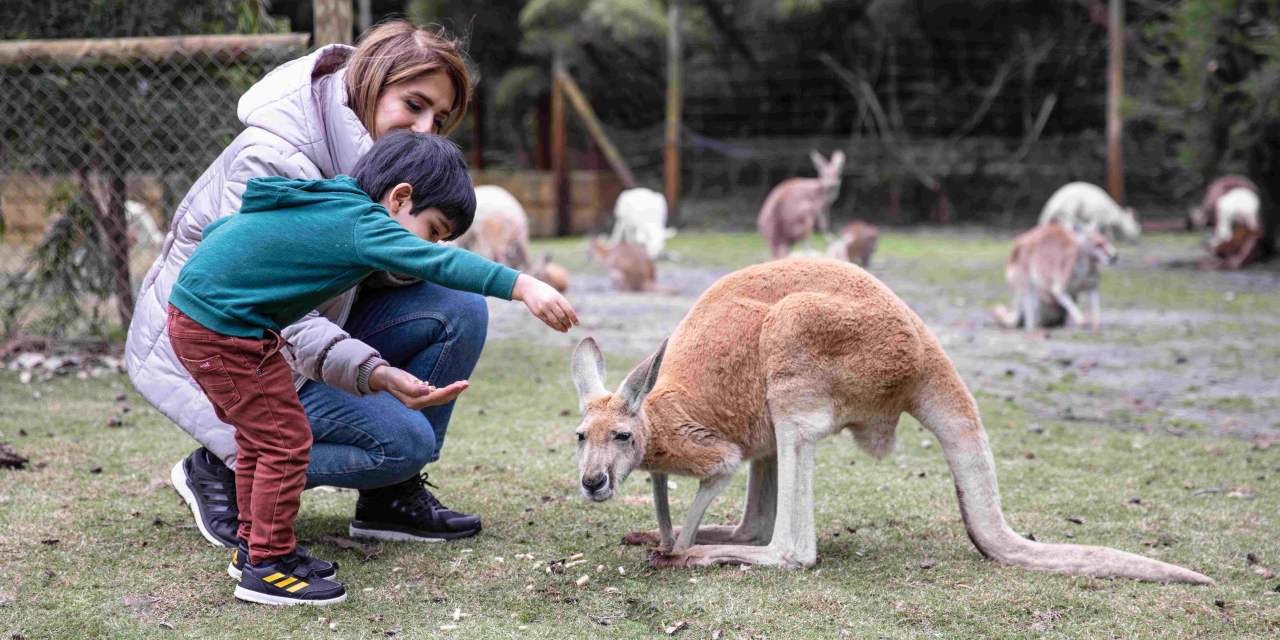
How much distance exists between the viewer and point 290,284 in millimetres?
1952

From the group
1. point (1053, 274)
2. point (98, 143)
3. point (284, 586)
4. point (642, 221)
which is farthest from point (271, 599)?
point (642, 221)

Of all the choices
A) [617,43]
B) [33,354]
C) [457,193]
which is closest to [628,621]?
[457,193]

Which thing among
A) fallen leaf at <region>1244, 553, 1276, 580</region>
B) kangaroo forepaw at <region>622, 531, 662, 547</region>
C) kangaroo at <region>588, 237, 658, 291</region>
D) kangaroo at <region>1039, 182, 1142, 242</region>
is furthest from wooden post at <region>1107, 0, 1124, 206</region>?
kangaroo forepaw at <region>622, 531, 662, 547</region>

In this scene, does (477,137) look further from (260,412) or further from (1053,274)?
(260,412)

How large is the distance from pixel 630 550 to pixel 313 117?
3.42 ft

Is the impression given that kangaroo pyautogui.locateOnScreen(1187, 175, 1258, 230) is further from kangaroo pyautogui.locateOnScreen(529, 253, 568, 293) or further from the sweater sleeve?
the sweater sleeve

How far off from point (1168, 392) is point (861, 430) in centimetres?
245

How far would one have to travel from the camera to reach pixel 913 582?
2.25 meters

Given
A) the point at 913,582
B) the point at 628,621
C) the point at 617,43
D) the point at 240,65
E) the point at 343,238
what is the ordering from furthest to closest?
the point at 617,43, the point at 240,65, the point at 913,582, the point at 628,621, the point at 343,238

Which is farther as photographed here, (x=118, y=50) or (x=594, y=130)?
(x=594, y=130)

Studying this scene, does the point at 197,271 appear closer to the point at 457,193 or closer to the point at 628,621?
the point at 457,193

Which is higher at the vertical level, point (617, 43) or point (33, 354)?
point (617, 43)

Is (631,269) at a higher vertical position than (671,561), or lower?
lower

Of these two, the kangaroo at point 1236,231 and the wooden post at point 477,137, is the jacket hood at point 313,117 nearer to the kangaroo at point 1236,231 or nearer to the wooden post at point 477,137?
the kangaroo at point 1236,231
